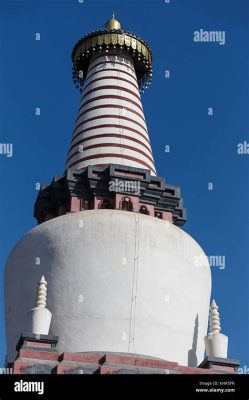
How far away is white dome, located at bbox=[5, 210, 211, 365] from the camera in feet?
69.2

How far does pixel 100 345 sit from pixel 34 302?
2.43 metres

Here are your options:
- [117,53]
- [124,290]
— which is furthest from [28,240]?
[117,53]

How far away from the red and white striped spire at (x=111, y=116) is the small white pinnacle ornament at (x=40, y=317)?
6.20 metres

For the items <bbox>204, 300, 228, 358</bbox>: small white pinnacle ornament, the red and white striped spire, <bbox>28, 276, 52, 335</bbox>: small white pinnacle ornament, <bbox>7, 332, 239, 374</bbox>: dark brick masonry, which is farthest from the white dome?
the red and white striped spire

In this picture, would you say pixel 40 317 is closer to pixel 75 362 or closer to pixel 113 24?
pixel 75 362

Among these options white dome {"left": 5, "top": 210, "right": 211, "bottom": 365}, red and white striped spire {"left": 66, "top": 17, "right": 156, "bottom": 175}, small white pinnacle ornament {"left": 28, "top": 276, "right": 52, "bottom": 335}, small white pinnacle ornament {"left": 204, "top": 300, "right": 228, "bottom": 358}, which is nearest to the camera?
small white pinnacle ornament {"left": 28, "top": 276, "right": 52, "bottom": 335}

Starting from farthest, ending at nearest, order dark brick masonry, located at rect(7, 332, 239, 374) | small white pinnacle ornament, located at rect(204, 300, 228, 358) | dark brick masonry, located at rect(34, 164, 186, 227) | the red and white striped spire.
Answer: the red and white striped spire
dark brick masonry, located at rect(34, 164, 186, 227)
small white pinnacle ornament, located at rect(204, 300, 228, 358)
dark brick masonry, located at rect(7, 332, 239, 374)

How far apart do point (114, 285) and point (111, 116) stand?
26.4 feet

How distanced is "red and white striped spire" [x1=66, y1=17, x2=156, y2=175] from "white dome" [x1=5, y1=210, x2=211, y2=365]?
3649 millimetres

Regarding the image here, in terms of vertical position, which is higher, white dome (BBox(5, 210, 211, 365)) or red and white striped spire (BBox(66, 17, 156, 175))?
red and white striped spire (BBox(66, 17, 156, 175))

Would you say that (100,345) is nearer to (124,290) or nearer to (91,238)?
(124,290)

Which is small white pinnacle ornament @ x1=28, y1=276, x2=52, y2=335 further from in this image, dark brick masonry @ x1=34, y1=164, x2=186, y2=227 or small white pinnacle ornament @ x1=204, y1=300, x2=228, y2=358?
small white pinnacle ornament @ x1=204, y1=300, x2=228, y2=358

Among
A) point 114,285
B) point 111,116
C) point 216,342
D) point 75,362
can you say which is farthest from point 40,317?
point 111,116
